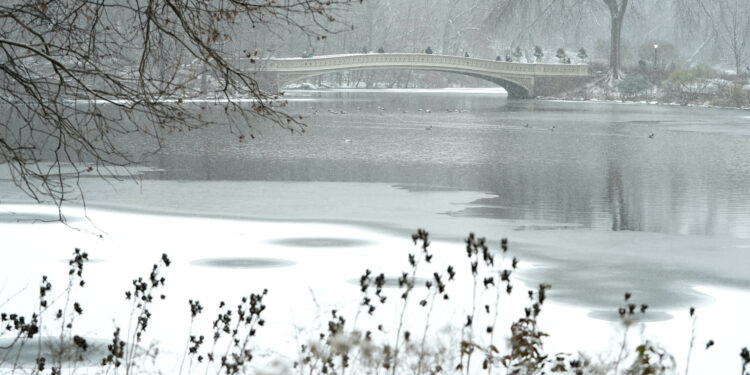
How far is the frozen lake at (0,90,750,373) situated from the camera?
9812mm

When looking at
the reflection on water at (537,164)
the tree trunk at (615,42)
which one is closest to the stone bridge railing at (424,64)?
the tree trunk at (615,42)

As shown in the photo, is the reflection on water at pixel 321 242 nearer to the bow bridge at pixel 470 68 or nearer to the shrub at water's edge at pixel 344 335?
the shrub at water's edge at pixel 344 335

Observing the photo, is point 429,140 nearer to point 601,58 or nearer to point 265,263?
point 265,263

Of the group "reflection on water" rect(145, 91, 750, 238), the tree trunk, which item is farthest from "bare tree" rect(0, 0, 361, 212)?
the tree trunk

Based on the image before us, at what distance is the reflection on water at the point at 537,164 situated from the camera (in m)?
16.9

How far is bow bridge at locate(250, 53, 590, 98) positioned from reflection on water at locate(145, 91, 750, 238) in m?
31.9

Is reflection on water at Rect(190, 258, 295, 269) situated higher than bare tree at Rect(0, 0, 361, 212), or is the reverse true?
bare tree at Rect(0, 0, 361, 212)

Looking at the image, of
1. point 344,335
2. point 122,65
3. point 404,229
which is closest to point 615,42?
point 404,229

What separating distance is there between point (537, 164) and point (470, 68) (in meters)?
55.7

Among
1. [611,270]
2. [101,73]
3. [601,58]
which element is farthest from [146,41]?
[601,58]

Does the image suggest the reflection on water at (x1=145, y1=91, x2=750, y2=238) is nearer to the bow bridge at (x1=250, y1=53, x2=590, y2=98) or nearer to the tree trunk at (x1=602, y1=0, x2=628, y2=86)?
→ the tree trunk at (x1=602, y1=0, x2=628, y2=86)

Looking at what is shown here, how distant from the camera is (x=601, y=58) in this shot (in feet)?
333

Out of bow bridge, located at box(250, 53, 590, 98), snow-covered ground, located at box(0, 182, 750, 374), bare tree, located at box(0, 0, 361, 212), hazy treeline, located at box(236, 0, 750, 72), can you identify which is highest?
hazy treeline, located at box(236, 0, 750, 72)

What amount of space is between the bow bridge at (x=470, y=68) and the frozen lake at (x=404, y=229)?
46.5 m
